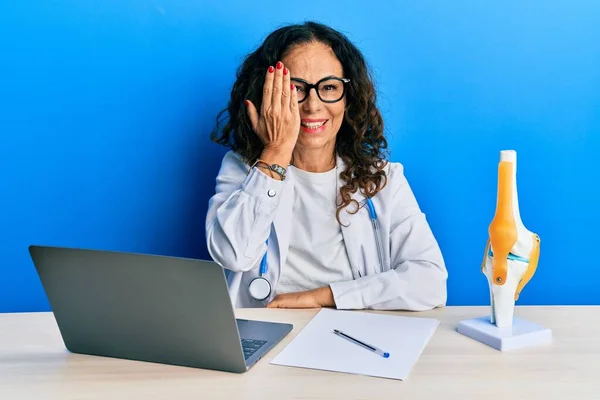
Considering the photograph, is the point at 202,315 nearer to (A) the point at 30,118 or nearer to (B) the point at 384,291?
(B) the point at 384,291

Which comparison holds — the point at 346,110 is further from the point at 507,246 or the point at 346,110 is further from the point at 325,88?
the point at 507,246

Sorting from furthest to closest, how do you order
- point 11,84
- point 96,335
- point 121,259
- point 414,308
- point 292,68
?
point 11,84, point 292,68, point 414,308, point 96,335, point 121,259

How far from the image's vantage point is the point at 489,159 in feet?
7.29

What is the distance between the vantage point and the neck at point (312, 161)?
2.04 metres

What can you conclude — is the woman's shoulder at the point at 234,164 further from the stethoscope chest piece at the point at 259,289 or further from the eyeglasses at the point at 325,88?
the stethoscope chest piece at the point at 259,289

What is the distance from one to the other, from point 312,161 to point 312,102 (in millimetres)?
211

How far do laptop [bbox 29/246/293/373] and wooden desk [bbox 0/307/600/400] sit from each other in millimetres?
28

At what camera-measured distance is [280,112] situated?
6.09ft

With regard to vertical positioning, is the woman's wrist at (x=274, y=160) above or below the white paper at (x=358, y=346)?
above

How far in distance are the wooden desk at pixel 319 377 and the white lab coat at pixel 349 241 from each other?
0.93 ft

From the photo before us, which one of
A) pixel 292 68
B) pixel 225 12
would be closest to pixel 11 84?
pixel 225 12

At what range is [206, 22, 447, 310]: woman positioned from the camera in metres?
1.85

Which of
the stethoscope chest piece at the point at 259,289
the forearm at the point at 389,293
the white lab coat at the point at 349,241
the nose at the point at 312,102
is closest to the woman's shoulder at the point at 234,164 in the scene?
the white lab coat at the point at 349,241

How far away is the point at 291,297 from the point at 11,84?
1.21m
